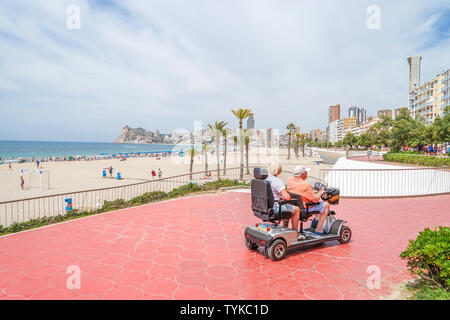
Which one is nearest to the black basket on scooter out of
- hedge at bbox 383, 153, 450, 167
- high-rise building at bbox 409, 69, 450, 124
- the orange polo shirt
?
the orange polo shirt

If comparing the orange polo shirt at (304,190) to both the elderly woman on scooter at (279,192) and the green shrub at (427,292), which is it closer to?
the elderly woman on scooter at (279,192)

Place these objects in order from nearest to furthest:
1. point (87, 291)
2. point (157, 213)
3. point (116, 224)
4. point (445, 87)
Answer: point (87, 291) → point (116, 224) → point (157, 213) → point (445, 87)

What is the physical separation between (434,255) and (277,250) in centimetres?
206

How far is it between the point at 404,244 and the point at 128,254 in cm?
518

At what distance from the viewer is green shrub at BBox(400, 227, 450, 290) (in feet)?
9.89

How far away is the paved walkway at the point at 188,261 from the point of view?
345 cm

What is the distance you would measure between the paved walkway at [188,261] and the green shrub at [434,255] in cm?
54

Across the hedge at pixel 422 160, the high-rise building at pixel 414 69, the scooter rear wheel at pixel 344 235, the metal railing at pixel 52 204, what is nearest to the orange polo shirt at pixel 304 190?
the scooter rear wheel at pixel 344 235

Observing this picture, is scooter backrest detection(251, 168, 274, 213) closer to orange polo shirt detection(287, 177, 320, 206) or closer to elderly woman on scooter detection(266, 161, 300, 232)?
elderly woman on scooter detection(266, 161, 300, 232)

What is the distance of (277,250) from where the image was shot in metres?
4.37

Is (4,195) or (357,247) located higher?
(357,247)
